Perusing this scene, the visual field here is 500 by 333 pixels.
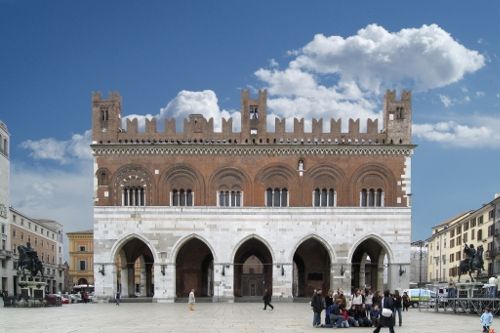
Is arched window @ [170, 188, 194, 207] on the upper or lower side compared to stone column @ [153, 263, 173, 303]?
upper

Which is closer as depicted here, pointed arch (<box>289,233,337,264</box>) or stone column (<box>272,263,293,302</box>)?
Result: pointed arch (<box>289,233,337,264</box>)

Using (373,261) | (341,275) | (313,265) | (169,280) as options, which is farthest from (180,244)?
(373,261)

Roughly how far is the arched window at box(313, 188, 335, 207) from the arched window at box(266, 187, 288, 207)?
194 cm

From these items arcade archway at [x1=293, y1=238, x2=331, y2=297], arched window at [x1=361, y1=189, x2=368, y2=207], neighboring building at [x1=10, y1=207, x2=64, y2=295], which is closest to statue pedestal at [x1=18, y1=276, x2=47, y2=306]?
arcade archway at [x1=293, y1=238, x2=331, y2=297]

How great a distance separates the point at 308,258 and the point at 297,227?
17.8 ft

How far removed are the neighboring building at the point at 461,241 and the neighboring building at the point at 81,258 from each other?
45485mm

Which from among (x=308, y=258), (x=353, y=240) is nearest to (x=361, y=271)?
(x=308, y=258)

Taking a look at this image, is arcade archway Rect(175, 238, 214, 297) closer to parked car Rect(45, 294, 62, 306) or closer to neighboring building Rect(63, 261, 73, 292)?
parked car Rect(45, 294, 62, 306)

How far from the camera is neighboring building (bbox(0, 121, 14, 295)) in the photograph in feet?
220

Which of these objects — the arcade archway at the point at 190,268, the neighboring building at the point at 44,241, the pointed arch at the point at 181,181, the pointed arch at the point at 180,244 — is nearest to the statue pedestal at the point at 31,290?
the pointed arch at the point at 180,244

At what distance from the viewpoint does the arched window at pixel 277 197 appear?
43.6 meters

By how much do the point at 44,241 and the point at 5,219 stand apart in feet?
62.2

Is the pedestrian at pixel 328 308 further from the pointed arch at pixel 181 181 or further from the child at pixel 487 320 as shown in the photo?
the pointed arch at pixel 181 181

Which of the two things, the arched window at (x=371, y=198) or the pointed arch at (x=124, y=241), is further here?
the arched window at (x=371, y=198)
